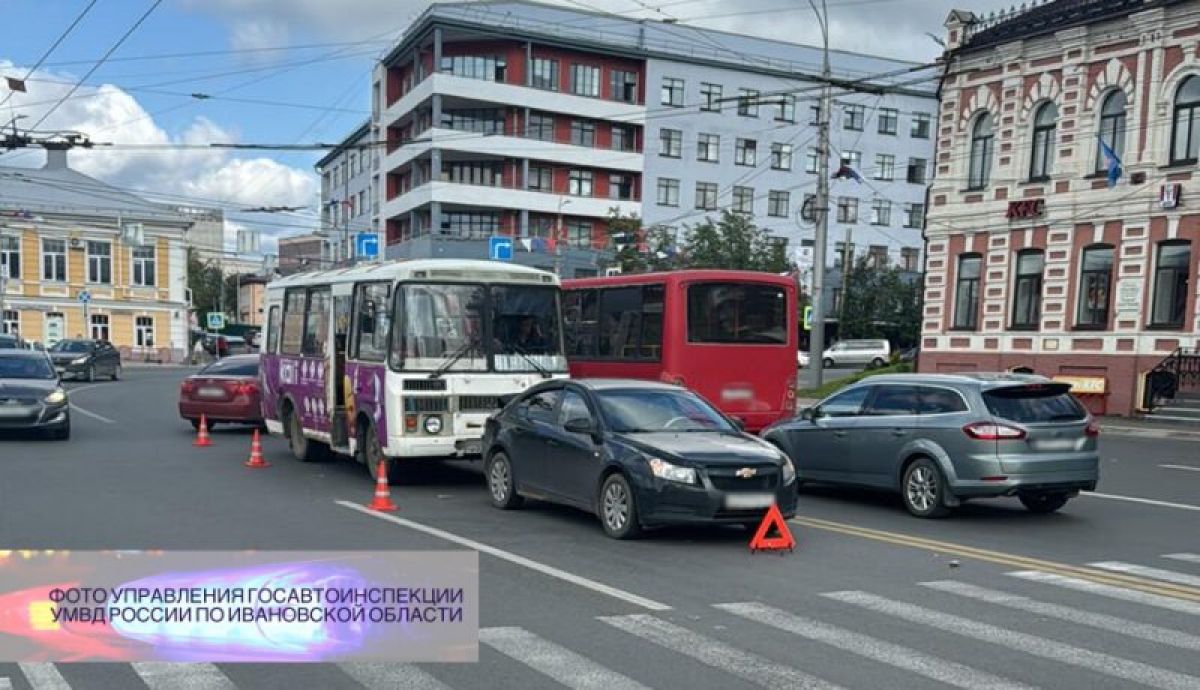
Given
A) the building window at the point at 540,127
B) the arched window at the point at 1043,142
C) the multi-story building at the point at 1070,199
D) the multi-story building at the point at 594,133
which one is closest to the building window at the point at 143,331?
the multi-story building at the point at 594,133

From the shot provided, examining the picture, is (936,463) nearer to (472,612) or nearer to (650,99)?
(472,612)

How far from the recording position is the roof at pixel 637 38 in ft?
183

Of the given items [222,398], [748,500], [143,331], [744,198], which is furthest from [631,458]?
[143,331]

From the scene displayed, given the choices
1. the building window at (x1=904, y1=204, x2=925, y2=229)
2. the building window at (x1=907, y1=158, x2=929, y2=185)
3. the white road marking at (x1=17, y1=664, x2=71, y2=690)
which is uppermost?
the building window at (x1=907, y1=158, x2=929, y2=185)

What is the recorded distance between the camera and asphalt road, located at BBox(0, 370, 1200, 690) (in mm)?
5895

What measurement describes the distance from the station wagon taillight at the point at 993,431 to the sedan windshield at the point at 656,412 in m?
2.83

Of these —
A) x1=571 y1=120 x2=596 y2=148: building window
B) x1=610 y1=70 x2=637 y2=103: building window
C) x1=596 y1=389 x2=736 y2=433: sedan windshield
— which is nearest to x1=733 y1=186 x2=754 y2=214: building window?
x1=610 y1=70 x2=637 y2=103: building window

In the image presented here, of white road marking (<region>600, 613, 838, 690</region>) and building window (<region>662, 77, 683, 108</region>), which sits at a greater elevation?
building window (<region>662, 77, 683, 108</region>)

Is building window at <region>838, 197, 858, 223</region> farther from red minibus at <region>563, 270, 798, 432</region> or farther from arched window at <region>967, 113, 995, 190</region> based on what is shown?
red minibus at <region>563, 270, 798, 432</region>

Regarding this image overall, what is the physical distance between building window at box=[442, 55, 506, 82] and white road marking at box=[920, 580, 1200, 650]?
5103 cm

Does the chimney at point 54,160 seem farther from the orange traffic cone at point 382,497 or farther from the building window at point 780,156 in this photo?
the orange traffic cone at point 382,497

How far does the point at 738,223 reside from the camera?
49094mm

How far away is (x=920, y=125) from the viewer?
2763 inches

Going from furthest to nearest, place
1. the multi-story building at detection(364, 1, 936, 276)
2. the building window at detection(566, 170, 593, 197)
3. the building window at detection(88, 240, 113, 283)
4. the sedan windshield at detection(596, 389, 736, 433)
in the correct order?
the building window at detection(88, 240, 113, 283) < the building window at detection(566, 170, 593, 197) < the multi-story building at detection(364, 1, 936, 276) < the sedan windshield at detection(596, 389, 736, 433)
